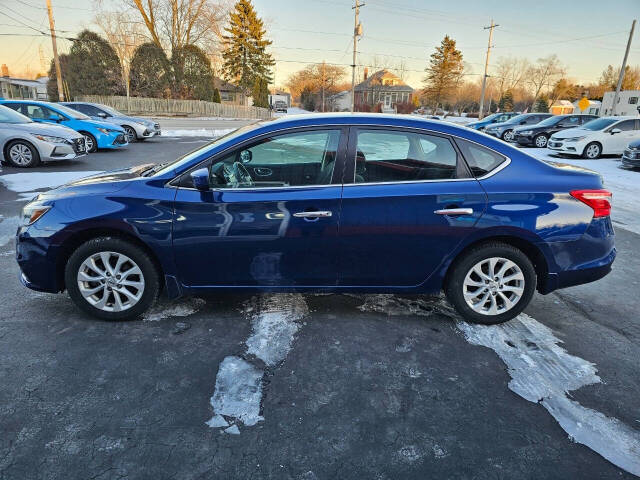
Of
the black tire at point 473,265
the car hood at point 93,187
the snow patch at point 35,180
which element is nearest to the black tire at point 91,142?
the snow patch at point 35,180

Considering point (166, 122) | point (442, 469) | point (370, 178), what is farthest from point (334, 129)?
point (166, 122)

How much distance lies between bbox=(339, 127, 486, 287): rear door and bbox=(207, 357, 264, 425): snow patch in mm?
1001

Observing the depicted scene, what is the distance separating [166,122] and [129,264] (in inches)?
1145

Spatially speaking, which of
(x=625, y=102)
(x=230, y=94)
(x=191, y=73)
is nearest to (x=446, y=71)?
(x=625, y=102)

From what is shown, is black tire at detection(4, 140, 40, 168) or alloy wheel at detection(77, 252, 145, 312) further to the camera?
black tire at detection(4, 140, 40, 168)

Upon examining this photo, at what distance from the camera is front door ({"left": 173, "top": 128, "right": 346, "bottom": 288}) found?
315 centimetres

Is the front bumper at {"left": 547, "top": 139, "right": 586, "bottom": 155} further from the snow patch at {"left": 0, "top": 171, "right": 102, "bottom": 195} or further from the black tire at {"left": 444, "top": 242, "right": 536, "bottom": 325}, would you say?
the snow patch at {"left": 0, "top": 171, "right": 102, "bottom": 195}

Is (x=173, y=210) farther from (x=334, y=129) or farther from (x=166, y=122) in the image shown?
(x=166, y=122)

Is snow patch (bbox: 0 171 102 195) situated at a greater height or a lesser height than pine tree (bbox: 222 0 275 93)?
lesser

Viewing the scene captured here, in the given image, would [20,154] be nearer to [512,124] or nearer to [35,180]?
[35,180]

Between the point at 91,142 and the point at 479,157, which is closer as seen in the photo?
the point at 479,157

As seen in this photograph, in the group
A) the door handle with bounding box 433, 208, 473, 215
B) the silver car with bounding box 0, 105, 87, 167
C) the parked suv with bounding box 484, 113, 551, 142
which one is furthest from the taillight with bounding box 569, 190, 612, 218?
the parked suv with bounding box 484, 113, 551, 142

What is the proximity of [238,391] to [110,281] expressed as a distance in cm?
148

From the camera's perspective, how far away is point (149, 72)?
37562 mm
